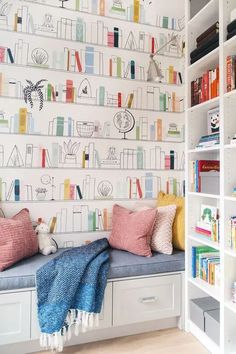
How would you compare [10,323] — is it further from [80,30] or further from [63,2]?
[63,2]

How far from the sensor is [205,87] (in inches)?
78.0

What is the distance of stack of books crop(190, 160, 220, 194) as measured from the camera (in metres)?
1.93

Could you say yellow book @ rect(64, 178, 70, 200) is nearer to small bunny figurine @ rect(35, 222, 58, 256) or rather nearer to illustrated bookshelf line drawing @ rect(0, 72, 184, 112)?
small bunny figurine @ rect(35, 222, 58, 256)

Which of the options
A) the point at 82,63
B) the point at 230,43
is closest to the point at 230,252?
the point at 230,43

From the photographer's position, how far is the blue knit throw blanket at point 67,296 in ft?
5.41

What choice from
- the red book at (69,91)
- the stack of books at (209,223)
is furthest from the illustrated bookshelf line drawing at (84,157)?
the stack of books at (209,223)

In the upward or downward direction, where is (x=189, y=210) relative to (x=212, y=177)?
downward

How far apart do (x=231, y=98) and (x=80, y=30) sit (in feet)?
4.86

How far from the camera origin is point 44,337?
5.40 feet

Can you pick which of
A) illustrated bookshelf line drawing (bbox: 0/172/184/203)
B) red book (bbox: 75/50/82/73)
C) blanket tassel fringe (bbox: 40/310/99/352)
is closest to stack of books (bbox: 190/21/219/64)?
red book (bbox: 75/50/82/73)

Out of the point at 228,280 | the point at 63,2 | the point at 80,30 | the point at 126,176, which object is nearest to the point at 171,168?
the point at 126,176

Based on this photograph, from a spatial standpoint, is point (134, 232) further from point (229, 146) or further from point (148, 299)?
point (229, 146)

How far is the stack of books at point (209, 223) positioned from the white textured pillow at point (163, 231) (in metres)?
0.24

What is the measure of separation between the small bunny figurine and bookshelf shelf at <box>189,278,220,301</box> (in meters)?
1.10
